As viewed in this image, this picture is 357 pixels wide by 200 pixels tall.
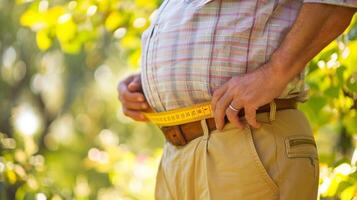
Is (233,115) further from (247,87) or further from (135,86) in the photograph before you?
(135,86)

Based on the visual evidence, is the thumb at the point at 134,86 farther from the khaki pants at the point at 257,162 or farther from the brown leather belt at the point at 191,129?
the khaki pants at the point at 257,162

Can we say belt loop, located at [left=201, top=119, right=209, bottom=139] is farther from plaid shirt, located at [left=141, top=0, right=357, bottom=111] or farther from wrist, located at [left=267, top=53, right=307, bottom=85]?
wrist, located at [left=267, top=53, right=307, bottom=85]

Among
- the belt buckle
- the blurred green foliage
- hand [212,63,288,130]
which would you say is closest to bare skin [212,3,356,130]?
hand [212,63,288,130]

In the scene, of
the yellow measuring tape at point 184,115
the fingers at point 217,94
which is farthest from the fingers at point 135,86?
the fingers at point 217,94

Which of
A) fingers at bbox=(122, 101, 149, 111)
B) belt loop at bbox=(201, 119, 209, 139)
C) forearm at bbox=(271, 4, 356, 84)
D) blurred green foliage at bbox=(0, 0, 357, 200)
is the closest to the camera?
forearm at bbox=(271, 4, 356, 84)

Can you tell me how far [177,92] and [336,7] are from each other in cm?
50

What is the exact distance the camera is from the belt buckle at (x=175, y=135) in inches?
93.0

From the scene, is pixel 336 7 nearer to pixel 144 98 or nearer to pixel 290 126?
pixel 290 126

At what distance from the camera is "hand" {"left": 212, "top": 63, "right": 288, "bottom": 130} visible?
211 cm

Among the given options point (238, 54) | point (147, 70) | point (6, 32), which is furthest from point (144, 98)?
point (6, 32)

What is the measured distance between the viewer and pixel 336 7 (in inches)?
81.0

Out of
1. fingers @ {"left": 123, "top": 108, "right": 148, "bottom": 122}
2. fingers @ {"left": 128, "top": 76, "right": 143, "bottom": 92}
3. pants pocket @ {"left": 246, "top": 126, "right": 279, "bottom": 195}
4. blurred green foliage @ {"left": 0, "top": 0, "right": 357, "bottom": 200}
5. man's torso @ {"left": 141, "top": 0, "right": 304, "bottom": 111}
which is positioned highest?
man's torso @ {"left": 141, "top": 0, "right": 304, "bottom": 111}

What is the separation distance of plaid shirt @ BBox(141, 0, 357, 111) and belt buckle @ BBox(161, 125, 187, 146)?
64mm

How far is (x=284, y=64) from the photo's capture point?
2090mm
